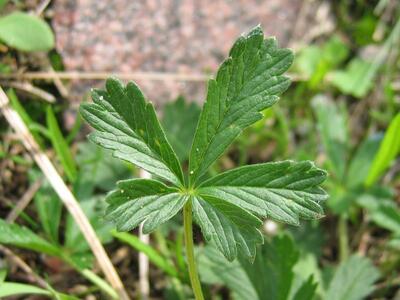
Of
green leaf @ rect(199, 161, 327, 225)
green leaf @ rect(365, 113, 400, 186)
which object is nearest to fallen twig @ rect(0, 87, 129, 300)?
green leaf @ rect(199, 161, 327, 225)

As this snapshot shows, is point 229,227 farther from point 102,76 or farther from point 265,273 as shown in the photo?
point 102,76

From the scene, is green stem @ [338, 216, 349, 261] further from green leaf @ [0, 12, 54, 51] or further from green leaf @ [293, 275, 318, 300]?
green leaf @ [0, 12, 54, 51]

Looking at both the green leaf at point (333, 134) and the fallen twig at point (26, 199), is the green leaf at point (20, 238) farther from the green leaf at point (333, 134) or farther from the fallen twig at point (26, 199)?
the green leaf at point (333, 134)

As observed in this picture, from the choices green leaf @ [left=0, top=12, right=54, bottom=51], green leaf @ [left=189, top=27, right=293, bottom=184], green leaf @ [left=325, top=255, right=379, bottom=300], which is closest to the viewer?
green leaf @ [left=189, top=27, right=293, bottom=184]

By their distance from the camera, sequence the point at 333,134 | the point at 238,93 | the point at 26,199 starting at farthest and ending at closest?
1. the point at 333,134
2. the point at 26,199
3. the point at 238,93

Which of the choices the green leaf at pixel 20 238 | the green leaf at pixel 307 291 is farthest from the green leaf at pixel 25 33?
the green leaf at pixel 307 291

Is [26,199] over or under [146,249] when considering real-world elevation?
over

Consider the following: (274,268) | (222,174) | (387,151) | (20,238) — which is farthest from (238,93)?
(387,151)
